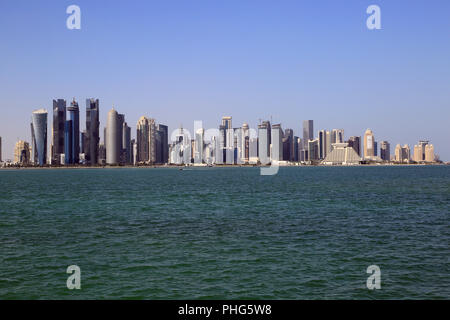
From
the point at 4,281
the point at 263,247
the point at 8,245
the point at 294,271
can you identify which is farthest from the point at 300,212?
the point at 4,281

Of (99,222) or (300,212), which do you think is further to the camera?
(300,212)

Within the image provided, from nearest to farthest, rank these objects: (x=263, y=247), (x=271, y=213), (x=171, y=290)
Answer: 1. (x=171, y=290)
2. (x=263, y=247)
3. (x=271, y=213)

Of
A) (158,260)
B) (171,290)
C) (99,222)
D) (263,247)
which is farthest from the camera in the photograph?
(99,222)

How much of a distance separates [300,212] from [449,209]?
2192cm

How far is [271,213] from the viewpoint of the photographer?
54438 millimetres

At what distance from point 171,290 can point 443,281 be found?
50.6ft

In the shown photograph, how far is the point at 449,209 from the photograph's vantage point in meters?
57.4

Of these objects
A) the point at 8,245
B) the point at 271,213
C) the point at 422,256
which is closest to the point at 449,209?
the point at 271,213
